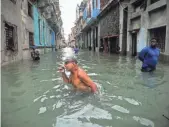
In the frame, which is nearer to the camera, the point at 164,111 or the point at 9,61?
the point at 164,111

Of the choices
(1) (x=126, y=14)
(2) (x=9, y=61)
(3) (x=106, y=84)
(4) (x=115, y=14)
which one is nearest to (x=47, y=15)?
(4) (x=115, y=14)

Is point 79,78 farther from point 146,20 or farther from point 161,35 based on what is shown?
point 146,20

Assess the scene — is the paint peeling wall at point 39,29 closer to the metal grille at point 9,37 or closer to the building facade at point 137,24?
the metal grille at point 9,37

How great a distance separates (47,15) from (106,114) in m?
29.0

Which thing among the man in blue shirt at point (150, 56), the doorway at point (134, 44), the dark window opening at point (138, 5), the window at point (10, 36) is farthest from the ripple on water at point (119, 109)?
the doorway at point (134, 44)

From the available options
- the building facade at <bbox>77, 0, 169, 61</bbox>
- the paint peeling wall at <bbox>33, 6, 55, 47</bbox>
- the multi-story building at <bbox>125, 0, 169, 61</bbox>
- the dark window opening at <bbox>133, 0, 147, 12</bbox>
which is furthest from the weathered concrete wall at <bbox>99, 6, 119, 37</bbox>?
the paint peeling wall at <bbox>33, 6, 55, 47</bbox>

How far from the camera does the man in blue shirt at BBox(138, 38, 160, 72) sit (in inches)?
316

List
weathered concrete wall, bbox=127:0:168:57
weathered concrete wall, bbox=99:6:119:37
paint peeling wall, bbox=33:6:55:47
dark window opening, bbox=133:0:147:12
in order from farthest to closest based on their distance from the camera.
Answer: weathered concrete wall, bbox=99:6:119:37
paint peeling wall, bbox=33:6:55:47
dark window opening, bbox=133:0:147:12
weathered concrete wall, bbox=127:0:168:57

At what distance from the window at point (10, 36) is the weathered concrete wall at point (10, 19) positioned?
1.08 ft

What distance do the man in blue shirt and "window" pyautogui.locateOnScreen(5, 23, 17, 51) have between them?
7749 mm

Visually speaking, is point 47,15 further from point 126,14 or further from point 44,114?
point 44,114

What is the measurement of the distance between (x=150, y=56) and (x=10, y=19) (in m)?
8.67

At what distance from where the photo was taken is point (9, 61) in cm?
1160

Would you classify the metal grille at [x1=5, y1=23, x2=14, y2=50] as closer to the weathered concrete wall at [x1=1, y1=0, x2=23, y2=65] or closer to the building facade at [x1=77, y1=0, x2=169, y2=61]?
the weathered concrete wall at [x1=1, y1=0, x2=23, y2=65]
